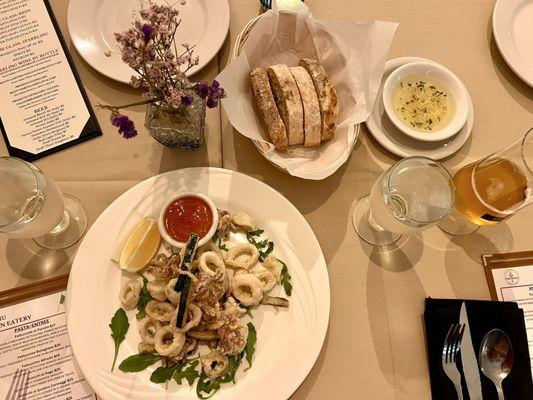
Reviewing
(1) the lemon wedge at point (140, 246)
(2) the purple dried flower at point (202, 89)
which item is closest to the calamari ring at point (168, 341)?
(1) the lemon wedge at point (140, 246)

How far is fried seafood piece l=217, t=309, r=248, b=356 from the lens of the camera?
125cm

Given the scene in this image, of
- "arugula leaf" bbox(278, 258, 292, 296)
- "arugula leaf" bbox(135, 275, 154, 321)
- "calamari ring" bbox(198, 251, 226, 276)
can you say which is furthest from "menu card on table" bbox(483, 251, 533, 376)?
"arugula leaf" bbox(135, 275, 154, 321)

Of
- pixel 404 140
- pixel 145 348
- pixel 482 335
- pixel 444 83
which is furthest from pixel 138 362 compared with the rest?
pixel 444 83

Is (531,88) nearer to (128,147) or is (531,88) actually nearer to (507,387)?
(507,387)

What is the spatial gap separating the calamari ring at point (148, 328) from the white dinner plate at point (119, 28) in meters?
0.87

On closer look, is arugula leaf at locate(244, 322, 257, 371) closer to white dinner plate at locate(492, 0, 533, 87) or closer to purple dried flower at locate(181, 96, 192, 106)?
purple dried flower at locate(181, 96, 192, 106)

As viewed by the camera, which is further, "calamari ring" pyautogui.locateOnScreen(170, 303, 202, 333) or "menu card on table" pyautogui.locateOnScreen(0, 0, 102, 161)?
"menu card on table" pyautogui.locateOnScreen(0, 0, 102, 161)

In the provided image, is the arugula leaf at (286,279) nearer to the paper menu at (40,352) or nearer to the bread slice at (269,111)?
the bread slice at (269,111)

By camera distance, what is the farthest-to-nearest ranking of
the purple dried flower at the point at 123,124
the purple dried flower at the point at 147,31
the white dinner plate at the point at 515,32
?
the white dinner plate at the point at 515,32 → the purple dried flower at the point at 123,124 → the purple dried flower at the point at 147,31

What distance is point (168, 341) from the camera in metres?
1.27

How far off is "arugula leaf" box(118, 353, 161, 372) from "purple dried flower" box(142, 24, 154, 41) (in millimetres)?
912

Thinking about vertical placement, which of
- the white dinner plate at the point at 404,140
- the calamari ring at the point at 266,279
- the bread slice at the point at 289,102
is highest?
the white dinner plate at the point at 404,140

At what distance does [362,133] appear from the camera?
1.59m

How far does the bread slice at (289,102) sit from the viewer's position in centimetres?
139
